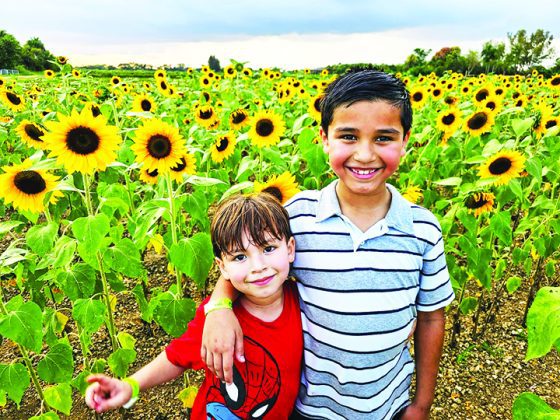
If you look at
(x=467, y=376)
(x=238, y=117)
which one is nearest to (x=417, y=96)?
(x=238, y=117)

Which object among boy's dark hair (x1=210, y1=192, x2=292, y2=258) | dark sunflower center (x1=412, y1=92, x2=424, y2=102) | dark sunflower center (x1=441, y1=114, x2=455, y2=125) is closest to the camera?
boy's dark hair (x1=210, y1=192, x2=292, y2=258)

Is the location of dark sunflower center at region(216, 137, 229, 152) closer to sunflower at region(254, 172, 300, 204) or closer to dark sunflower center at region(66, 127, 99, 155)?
sunflower at region(254, 172, 300, 204)

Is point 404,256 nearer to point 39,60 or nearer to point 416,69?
point 416,69

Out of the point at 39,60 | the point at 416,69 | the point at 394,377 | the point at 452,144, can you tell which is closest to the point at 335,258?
the point at 394,377

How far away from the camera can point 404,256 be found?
5.07 ft

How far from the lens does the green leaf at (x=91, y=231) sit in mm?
1723

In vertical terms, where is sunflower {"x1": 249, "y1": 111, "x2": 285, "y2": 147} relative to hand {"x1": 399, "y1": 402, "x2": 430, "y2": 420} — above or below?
above

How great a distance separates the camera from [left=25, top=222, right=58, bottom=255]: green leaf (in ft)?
6.30

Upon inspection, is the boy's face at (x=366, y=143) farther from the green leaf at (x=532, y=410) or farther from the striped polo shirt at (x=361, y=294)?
the green leaf at (x=532, y=410)

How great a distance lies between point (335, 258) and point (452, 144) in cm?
271

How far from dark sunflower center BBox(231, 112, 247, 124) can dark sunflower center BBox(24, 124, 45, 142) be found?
65.3 inches

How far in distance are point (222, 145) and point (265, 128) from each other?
1.22 ft

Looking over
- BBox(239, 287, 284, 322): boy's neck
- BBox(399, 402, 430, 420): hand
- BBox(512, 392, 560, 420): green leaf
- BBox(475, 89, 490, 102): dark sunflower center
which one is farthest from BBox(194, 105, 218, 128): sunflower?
BBox(512, 392, 560, 420): green leaf

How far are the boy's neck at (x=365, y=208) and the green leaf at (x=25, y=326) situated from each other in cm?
146
